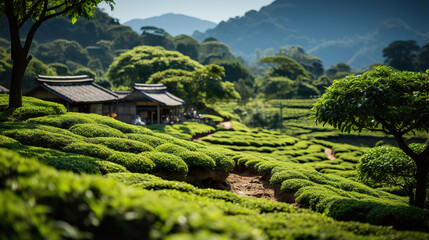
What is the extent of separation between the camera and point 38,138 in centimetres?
1084

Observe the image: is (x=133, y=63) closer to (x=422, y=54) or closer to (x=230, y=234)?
(x=230, y=234)

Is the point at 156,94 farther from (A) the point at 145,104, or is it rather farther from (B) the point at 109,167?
(B) the point at 109,167

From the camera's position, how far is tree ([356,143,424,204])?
42.7 feet

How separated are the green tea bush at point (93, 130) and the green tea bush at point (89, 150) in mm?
1836

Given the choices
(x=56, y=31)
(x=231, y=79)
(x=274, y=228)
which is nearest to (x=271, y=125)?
(x=231, y=79)

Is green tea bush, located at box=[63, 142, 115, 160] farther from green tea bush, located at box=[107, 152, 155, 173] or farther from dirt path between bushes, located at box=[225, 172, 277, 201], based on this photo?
dirt path between bushes, located at box=[225, 172, 277, 201]

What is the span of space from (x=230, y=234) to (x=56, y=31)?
127531 millimetres

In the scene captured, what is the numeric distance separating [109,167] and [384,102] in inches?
363

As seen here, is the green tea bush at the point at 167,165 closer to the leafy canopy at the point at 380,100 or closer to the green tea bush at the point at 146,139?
the green tea bush at the point at 146,139

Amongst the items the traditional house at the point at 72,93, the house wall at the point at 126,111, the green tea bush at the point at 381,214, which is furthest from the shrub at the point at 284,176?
the house wall at the point at 126,111

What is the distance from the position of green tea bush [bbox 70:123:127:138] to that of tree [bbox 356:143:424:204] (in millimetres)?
11724

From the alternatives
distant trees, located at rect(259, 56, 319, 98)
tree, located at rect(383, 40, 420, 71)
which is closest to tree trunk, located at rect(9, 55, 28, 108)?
distant trees, located at rect(259, 56, 319, 98)

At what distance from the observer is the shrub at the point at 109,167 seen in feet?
30.6

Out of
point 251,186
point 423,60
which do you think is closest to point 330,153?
point 251,186
